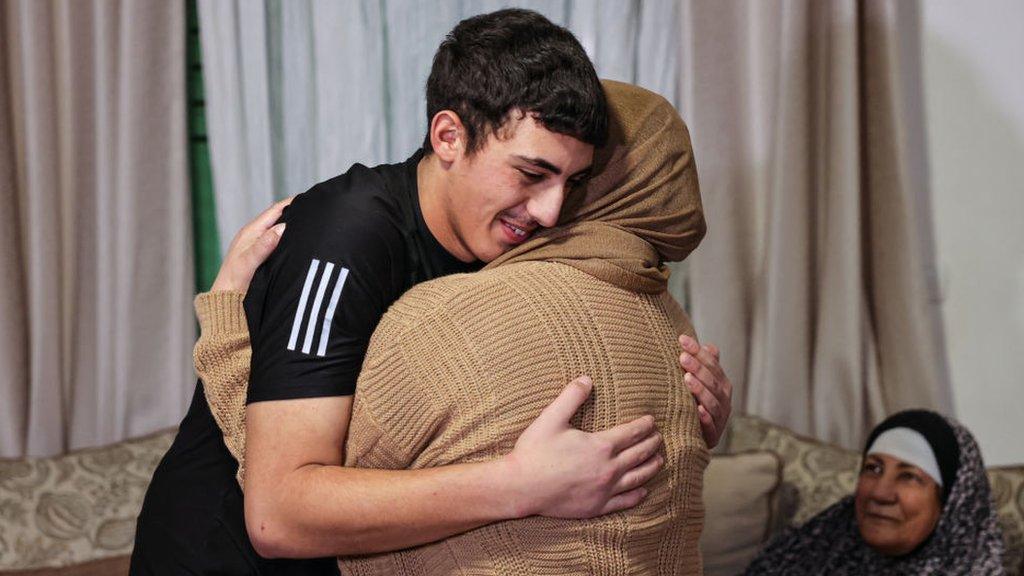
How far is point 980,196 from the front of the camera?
3.35 meters

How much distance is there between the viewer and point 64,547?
2.58 meters

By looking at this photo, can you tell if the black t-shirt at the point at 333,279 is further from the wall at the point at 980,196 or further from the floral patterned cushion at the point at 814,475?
the wall at the point at 980,196

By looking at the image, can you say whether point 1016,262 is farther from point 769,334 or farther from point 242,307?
point 242,307

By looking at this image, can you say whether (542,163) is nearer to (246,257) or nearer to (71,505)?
(246,257)

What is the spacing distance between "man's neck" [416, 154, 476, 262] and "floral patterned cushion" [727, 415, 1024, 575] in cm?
177

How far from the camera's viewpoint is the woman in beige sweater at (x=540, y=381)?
3.98 ft

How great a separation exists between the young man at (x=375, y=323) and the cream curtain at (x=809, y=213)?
1.71 metres

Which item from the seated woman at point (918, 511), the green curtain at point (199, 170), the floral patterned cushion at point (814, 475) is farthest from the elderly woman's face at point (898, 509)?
the green curtain at point (199, 170)

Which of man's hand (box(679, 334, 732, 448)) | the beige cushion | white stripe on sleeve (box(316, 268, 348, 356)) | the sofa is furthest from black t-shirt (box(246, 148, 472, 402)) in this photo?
the beige cushion

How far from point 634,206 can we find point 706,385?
250 millimetres

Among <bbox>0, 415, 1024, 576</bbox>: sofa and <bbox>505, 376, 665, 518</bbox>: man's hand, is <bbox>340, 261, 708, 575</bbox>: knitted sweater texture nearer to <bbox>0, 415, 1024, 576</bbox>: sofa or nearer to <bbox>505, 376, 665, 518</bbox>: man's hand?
<bbox>505, 376, 665, 518</bbox>: man's hand

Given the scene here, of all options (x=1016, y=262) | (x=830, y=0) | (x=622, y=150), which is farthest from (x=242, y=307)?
(x=1016, y=262)

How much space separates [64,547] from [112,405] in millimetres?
444

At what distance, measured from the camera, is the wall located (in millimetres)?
3307
